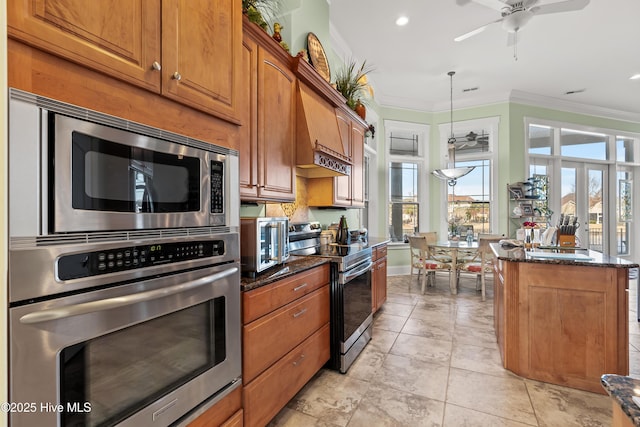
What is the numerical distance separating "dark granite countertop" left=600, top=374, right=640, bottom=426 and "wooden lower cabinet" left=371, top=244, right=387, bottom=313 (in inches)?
109

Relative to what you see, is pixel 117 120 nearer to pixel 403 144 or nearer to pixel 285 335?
pixel 285 335

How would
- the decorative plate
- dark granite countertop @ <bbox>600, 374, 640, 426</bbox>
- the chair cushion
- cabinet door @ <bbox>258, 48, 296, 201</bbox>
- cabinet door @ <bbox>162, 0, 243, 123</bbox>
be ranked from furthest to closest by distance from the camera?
1. the chair cushion
2. the decorative plate
3. cabinet door @ <bbox>258, 48, 296, 201</bbox>
4. cabinet door @ <bbox>162, 0, 243, 123</bbox>
5. dark granite countertop @ <bbox>600, 374, 640, 426</bbox>

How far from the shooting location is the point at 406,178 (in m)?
6.06

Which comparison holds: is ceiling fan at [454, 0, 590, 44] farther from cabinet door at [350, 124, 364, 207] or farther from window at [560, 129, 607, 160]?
window at [560, 129, 607, 160]

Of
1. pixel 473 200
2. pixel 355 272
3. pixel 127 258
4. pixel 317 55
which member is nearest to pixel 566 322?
pixel 355 272

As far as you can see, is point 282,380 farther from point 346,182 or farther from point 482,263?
point 482,263

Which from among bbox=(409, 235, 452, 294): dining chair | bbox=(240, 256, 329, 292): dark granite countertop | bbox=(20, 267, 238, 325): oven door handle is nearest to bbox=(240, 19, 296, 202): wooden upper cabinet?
bbox=(240, 256, 329, 292): dark granite countertop

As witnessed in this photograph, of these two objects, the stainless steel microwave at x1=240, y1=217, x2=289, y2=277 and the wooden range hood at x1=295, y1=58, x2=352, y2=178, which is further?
the wooden range hood at x1=295, y1=58, x2=352, y2=178

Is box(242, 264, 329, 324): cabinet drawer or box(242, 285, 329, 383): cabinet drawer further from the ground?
box(242, 264, 329, 324): cabinet drawer

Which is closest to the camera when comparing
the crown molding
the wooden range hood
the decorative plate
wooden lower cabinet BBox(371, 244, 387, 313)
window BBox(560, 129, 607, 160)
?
the wooden range hood

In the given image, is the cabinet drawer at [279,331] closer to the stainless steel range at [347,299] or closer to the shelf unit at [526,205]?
the stainless steel range at [347,299]

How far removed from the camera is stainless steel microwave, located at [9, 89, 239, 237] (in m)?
0.76

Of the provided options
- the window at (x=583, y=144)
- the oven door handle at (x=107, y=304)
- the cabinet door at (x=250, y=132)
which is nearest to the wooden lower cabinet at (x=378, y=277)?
the cabinet door at (x=250, y=132)

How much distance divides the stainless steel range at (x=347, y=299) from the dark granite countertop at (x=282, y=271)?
19 cm
